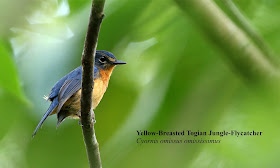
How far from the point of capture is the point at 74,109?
392 centimetres

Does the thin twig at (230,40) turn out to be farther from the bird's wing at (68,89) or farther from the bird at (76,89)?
the bird's wing at (68,89)

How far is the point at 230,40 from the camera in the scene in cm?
79

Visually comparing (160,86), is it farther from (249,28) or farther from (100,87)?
(100,87)

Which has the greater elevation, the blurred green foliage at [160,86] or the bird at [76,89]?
the bird at [76,89]

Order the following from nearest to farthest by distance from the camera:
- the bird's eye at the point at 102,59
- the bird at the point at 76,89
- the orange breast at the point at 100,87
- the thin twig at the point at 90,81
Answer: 1. the thin twig at the point at 90,81
2. the bird at the point at 76,89
3. the orange breast at the point at 100,87
4. the bird's eye at the point at 102,59

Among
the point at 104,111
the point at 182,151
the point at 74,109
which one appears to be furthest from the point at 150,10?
the point at 74,109

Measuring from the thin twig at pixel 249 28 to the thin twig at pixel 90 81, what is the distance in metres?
0.45

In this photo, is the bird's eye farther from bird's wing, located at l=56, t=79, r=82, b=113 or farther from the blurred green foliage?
the blurred green foliage

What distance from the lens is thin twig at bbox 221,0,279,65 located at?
0.70 metres

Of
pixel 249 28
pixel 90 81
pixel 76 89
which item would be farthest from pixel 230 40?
pixel 76 89

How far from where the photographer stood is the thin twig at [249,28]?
0.70m

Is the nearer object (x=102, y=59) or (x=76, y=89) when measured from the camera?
(x=76, y=89)

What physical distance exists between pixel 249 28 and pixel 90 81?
155 cm

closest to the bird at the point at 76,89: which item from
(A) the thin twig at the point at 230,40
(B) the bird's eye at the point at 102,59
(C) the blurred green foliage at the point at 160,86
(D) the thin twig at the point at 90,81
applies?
(B) the bird's eye at the point at 102,59
